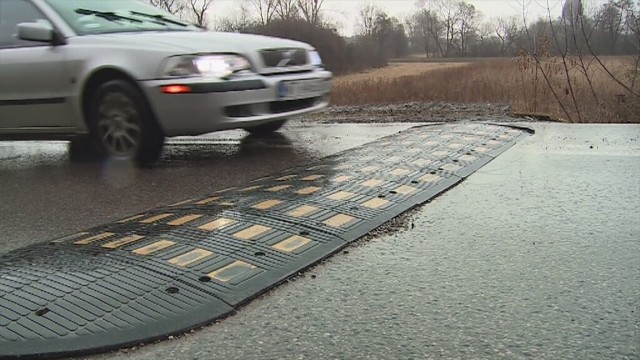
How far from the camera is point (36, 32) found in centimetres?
466

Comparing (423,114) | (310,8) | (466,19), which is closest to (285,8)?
(310,8)

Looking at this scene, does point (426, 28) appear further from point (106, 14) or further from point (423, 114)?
point (106, 14)

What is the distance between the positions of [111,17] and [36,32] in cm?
64

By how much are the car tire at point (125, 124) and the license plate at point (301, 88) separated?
41.6 inches

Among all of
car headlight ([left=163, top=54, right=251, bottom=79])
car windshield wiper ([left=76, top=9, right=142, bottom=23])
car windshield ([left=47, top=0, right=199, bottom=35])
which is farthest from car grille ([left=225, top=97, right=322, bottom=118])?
car windshield wiper ([left=76, top=9, right=142, bottom=23])

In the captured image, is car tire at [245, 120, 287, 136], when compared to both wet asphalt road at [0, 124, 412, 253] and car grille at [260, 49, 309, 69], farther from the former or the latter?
car grille at [260, 49, 309, 69]

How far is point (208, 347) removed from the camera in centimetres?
177

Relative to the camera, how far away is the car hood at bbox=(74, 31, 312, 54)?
4.48 m

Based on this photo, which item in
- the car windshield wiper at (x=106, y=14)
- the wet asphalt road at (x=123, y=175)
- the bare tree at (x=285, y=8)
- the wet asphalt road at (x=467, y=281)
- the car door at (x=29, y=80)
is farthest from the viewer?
the bare tree at (x=285, y=8)

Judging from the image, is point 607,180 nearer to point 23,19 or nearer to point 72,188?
point 72,188

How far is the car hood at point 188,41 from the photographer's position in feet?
14.7

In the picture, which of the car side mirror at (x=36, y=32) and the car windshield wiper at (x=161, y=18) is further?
the car windshield wiper at (x=161, y=18)

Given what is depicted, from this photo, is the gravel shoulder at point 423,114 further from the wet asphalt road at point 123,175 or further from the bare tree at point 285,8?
the bare tree at point 285,8

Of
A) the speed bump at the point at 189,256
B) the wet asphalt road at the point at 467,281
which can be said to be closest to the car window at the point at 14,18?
the wet asphalt road at the point at 467,281
